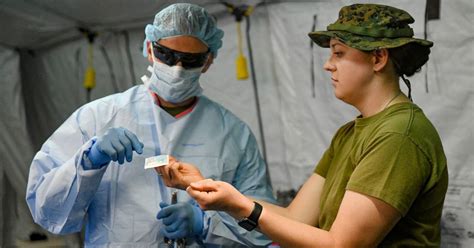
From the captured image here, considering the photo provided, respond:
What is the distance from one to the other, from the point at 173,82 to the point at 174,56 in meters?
0.08

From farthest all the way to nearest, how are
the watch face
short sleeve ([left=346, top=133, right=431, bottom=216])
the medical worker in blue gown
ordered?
the medical worker in blue gown, the watch face, short sleeve ([left=346, top=133, right=431, bottom=216])

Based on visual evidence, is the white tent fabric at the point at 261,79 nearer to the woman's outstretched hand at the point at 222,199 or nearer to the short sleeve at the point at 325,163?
the short sleeve at the point at 325,163

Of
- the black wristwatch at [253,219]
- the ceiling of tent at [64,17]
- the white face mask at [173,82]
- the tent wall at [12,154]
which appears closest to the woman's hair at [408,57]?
the black wristwatch at [253,219]

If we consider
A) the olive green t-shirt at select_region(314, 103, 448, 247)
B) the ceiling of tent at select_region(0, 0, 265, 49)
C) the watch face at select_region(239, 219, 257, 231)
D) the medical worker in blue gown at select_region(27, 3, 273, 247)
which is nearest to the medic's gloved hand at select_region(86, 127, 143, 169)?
the medical worker in blue gown at select_region(27, 3, 273, 247)

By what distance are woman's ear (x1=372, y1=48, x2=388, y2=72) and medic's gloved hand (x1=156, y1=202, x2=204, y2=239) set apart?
722 mm

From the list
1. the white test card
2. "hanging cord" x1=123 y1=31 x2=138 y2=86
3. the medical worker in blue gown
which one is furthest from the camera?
"hanging cord" x1=123 y1=31 x2=138 y2=86

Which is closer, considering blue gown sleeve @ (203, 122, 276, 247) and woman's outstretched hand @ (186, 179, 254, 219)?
woman's outstretched hand @ (186, 179, 254, 219)

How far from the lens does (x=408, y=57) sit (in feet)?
4.83

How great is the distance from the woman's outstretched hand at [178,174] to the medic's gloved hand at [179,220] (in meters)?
Result: 0.11

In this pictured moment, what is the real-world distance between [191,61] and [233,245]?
58 cm

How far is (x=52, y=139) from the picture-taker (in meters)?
1.90

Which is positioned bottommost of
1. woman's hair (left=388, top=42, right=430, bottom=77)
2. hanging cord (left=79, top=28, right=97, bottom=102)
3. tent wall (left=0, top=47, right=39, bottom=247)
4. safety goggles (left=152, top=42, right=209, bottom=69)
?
tent wall (left=0, top=47, right=39, bottom=247)

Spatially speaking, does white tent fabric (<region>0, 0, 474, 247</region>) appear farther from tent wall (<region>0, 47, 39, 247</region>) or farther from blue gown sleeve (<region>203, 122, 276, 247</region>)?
blue gown sleeve (<region>203, 122, 276, 247</region>)

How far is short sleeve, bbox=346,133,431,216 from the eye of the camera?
1333 millimetres
